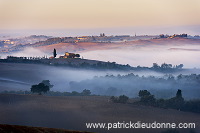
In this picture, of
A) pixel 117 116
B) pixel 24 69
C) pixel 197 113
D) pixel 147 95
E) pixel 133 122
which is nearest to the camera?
pixel 133 122

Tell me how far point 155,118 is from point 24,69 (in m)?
69.8

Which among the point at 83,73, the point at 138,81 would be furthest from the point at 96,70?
the point at 138,81

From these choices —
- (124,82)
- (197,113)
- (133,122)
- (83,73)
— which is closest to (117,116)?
(133,122)

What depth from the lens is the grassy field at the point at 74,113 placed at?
32656 mm

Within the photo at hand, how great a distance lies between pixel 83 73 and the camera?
10581cm

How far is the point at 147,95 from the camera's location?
165 ft

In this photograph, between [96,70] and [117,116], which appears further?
[96,70]

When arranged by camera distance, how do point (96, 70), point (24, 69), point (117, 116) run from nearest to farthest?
point (117, 116) < point (24, 69) < point (96, 70)

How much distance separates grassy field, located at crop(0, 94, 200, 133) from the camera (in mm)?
32656

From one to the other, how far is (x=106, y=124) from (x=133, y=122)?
9.33 ft

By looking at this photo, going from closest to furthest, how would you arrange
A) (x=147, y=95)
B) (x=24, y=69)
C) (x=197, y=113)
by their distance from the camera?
(x=197, y=113)
(x=147, y=95)
(x=24, y=69)

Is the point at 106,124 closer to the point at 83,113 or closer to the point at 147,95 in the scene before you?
the point at 83,113

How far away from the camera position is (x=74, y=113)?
124 feet

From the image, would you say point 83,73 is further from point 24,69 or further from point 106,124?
point 106,124
